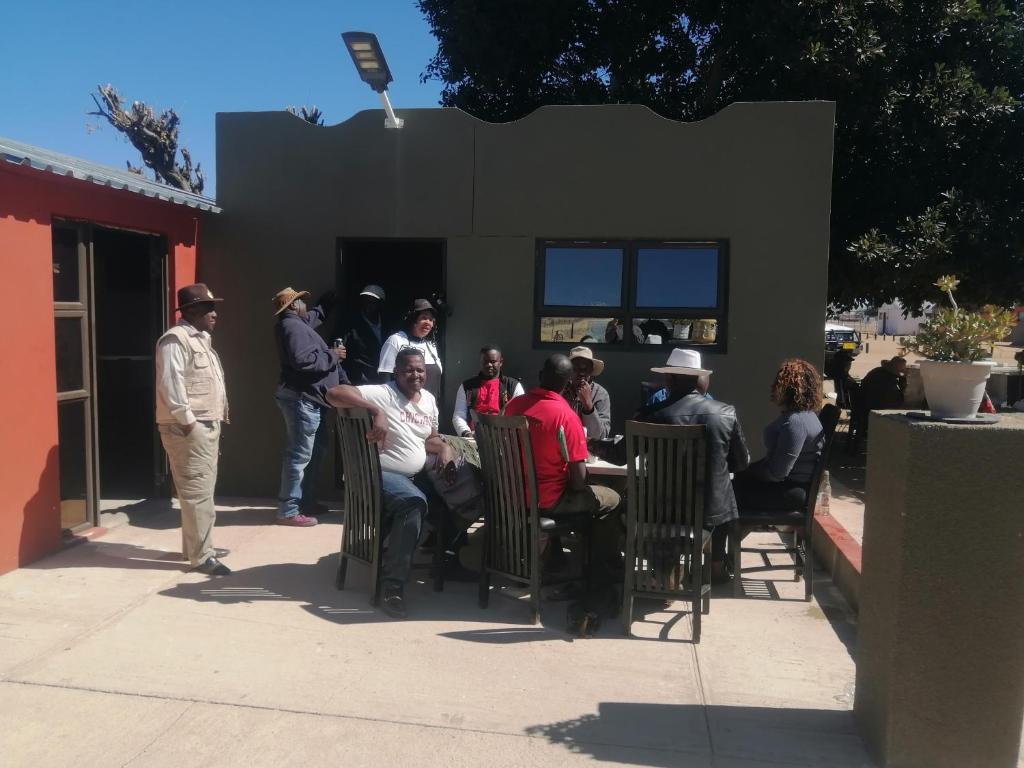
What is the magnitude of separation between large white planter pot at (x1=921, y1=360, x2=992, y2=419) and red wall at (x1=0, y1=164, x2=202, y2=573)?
4.67 m

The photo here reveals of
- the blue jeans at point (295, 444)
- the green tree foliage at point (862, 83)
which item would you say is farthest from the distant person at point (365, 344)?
the green tree foliage at point (862, 83)

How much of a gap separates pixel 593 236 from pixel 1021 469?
4.16 m

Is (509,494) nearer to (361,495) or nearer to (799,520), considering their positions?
(361,495)

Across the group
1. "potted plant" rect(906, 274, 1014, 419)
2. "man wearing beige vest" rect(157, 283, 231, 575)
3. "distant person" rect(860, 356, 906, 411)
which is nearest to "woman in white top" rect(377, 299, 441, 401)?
"man wearing beige vest" rect(157, 283, 231, 575)

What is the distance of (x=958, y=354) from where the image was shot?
2.88 meters

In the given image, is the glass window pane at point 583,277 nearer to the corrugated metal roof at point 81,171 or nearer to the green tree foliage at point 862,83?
the corrugated metal roof at point 81,171

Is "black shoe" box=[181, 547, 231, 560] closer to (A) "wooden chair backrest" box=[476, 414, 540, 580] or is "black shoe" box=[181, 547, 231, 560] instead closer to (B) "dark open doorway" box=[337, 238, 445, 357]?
(A) "wooden chair backrest" box=[476, 414, 540, 580]

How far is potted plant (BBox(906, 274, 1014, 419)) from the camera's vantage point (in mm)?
2770

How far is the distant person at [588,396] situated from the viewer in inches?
225

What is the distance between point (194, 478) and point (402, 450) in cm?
132

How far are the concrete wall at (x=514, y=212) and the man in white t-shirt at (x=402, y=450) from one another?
2.02 m

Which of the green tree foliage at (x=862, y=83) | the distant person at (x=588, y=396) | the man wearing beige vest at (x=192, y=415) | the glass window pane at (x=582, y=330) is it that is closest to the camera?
the man wearing beige vest at (x=192, y=415)

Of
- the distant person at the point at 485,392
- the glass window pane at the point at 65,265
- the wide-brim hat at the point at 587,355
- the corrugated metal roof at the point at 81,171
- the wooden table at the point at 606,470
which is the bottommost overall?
the wooden table at the point at 606,470

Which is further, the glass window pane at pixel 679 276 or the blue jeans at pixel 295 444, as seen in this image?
the glass window pane at pixel 679 276
